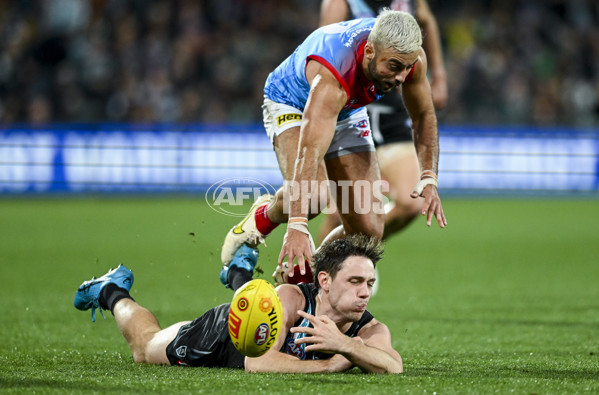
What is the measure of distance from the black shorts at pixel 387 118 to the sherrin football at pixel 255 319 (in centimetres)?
332

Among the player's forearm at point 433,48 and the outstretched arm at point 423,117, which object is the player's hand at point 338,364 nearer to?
the outstretched arm at point 423,117

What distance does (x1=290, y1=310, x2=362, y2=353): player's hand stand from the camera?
418 cm

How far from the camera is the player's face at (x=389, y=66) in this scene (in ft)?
15.5

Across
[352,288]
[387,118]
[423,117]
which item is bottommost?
[352,288]

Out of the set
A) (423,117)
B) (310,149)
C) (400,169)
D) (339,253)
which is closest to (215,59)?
(400,169)

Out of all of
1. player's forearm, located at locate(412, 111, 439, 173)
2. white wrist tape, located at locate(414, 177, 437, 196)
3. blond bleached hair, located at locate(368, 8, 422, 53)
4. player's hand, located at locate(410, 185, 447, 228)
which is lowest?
player's hand, located at locate(410, 185, 447, 228)

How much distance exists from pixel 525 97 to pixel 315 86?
13094 mm

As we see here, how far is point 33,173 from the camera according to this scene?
15062 mm

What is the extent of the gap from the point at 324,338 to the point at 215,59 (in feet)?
43.0

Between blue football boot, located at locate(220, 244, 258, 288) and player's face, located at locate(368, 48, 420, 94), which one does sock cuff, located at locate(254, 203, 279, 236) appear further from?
player's face, located at locate(368, 48, 420, 94)

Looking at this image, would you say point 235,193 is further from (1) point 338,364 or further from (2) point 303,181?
(1) point 338,364

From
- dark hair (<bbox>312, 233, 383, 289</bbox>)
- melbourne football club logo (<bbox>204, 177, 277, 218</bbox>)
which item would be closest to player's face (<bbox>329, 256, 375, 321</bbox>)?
dark hair (<bbox>312, 233, 383, 289</bbox>)

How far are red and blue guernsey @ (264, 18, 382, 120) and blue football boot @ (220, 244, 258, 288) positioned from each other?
0.94 meters

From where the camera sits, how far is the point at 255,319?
422 cm
